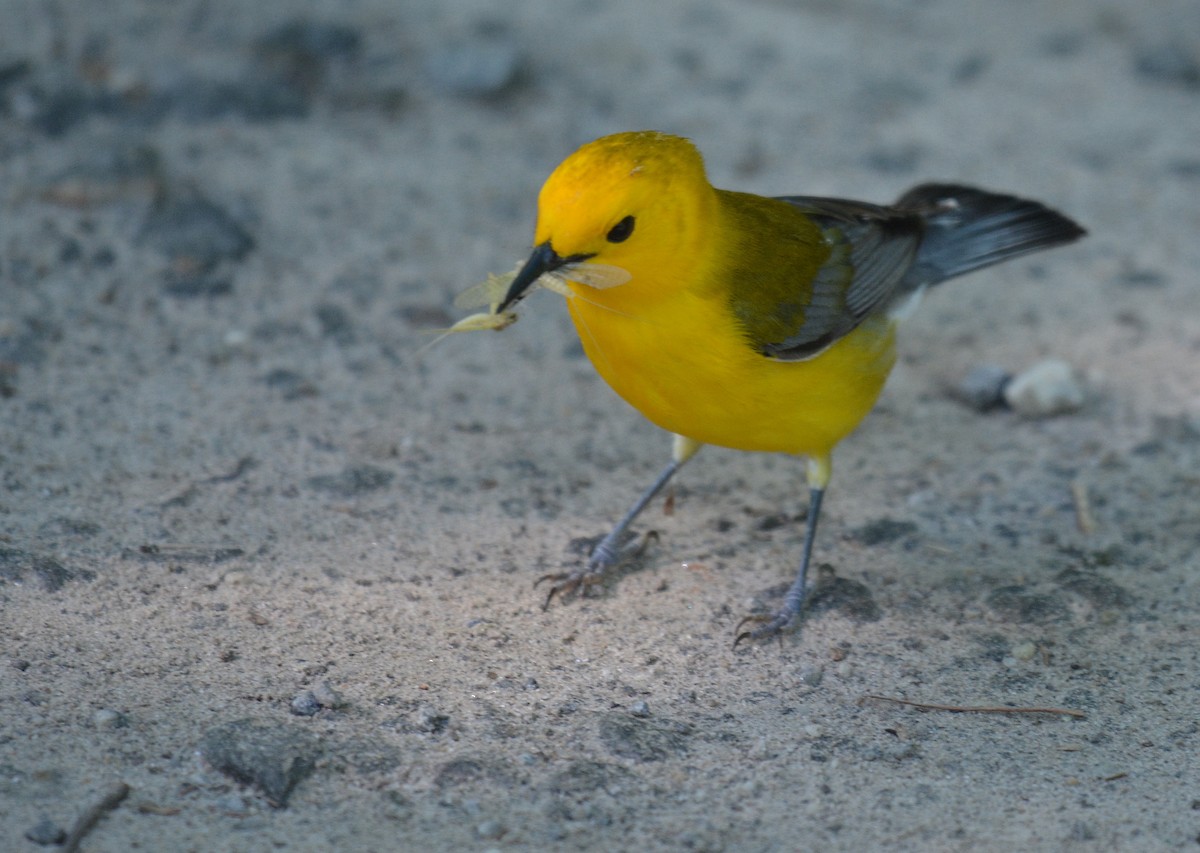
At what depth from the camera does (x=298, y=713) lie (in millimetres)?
3463

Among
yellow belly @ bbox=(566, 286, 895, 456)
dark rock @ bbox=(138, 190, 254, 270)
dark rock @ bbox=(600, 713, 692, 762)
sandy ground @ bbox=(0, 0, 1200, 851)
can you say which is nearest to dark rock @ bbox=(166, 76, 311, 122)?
sandy ground @ bbox=(0, 0, 1200, 851)

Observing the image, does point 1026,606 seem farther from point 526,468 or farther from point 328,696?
point 328,696

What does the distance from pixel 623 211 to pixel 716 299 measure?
454 mm

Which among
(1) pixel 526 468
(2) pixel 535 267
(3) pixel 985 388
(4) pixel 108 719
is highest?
(2) pixel 535 267

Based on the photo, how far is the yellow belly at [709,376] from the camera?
367cm

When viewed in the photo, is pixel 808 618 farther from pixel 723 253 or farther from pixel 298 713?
pixel 298 713

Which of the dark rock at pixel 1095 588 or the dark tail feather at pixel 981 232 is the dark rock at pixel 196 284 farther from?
the dark rock at pixel 1095 588

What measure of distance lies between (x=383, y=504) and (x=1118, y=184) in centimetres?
402

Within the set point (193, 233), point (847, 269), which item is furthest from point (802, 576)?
point (193, 233)

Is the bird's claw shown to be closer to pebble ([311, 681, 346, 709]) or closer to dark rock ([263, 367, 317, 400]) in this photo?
pebble ([311, 681, 346, 709])

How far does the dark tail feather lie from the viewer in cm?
489

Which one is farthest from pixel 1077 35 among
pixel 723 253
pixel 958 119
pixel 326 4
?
pixel 723 253

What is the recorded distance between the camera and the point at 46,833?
296 centimetres

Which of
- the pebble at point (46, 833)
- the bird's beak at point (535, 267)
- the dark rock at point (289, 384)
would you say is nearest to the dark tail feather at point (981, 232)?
the bird's beak at point (535, 267)
